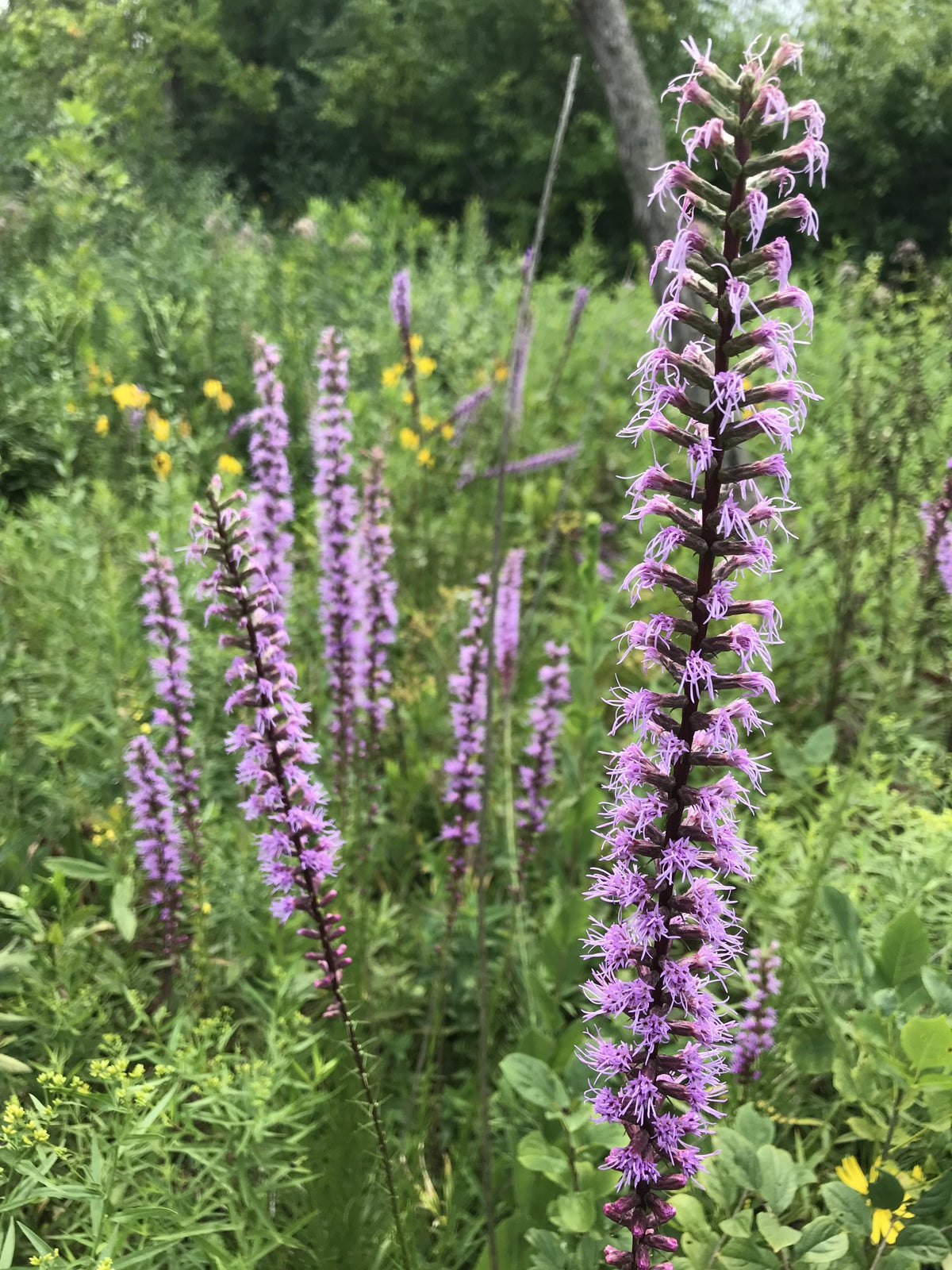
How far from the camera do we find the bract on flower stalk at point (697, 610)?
0.94 meters

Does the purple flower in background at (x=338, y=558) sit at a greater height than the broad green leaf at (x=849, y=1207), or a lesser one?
greater

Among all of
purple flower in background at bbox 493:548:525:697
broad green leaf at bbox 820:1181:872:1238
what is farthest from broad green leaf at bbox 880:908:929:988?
purple flower in background at bbox 493:548:525:697

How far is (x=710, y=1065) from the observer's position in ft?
3.64

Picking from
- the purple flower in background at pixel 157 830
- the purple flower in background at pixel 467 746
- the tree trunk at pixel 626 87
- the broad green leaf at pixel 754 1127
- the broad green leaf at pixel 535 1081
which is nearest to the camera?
the broad green leaf at pixel 754 1127

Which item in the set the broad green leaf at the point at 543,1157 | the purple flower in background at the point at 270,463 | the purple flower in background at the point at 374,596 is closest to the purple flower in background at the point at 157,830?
the purple flower in background at the point at 270,463

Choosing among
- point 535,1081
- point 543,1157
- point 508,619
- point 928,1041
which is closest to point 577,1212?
point 543,1157

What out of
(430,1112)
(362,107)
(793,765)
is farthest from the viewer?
(362,107)

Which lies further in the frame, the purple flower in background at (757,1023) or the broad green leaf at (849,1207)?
the purple flower in background at (757,1023)

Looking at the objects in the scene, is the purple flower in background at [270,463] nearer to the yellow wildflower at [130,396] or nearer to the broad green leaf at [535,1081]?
the broad green leaf at [535,1081]

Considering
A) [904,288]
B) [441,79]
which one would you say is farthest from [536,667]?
[441,79]

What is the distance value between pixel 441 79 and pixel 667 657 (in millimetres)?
23132

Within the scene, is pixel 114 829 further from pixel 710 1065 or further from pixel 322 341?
pixel 710 1065

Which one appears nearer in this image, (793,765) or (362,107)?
(793,765)

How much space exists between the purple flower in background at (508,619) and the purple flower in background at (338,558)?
0.49 metres
